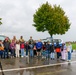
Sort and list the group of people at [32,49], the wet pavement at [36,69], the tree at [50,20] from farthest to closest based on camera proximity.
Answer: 1. the tree at [50,20]
2. the group of people at [32,49]
3. the wet pavement at [36,69]

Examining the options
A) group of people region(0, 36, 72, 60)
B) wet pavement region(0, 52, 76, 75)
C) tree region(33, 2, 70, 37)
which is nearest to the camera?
wet pavement region(0, 52, 76, 75)

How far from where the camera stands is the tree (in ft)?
153

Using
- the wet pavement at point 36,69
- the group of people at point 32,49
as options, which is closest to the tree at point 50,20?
the group of people at point 32,49

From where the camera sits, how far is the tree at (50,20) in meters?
46.5

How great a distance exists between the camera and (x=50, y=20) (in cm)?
4644

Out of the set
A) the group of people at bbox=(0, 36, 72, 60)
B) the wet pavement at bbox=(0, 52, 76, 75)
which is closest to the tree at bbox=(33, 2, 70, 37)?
the group of people at bbox=(0, 36, 72, 60)

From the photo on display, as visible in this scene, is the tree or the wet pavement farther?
the tree

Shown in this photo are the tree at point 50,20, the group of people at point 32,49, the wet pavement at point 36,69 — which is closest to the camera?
the wet pavement at point 36,69

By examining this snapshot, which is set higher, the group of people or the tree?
the tree

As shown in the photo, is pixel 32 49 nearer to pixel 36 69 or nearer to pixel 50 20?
pixel 36 69

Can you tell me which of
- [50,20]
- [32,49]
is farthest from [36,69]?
[50,20]

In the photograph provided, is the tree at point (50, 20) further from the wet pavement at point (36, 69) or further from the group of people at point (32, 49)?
the wet pavement at point (36, 69)

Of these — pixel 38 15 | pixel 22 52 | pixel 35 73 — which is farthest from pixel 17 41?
pixel 38 15

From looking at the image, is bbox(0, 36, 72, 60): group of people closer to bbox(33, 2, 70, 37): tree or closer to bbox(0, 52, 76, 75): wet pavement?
bbox(0, 52, 76, 75): wet pavement
